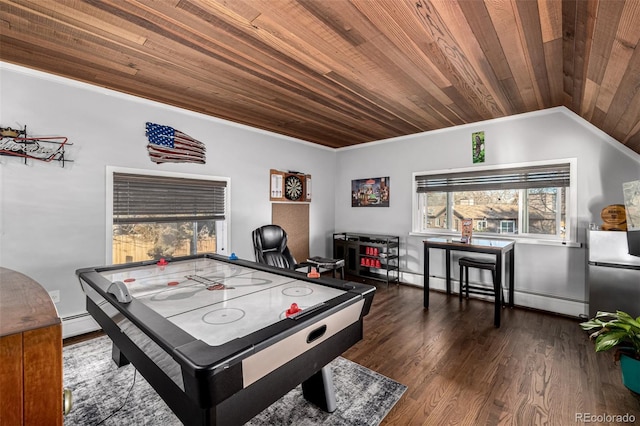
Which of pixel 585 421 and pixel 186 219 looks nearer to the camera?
pixel 585 421

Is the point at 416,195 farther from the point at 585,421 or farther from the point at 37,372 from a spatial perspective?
the point at 37,372

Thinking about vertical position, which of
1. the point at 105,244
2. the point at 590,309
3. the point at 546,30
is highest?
the point at 546,30

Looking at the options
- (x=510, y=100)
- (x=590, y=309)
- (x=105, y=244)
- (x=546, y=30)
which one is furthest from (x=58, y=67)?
(x=590, y=309)

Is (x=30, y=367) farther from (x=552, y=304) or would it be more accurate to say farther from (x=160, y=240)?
(x=552, y=304)

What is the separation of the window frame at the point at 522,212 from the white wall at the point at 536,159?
0.06 metres

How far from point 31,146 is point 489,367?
4.56 m

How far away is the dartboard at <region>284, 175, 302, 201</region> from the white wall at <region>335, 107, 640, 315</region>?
5.16 feet

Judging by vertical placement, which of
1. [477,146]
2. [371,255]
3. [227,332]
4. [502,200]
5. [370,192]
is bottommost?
[371,255]

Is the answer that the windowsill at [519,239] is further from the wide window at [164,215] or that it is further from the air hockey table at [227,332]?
the wide window at [164,215]

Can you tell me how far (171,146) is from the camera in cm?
350

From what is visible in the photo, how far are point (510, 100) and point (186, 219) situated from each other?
4.17 metres

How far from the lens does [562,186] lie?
3506 mm

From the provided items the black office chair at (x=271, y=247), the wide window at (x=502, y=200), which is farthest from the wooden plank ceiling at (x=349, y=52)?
the black office chair at (x=271, y=247)
